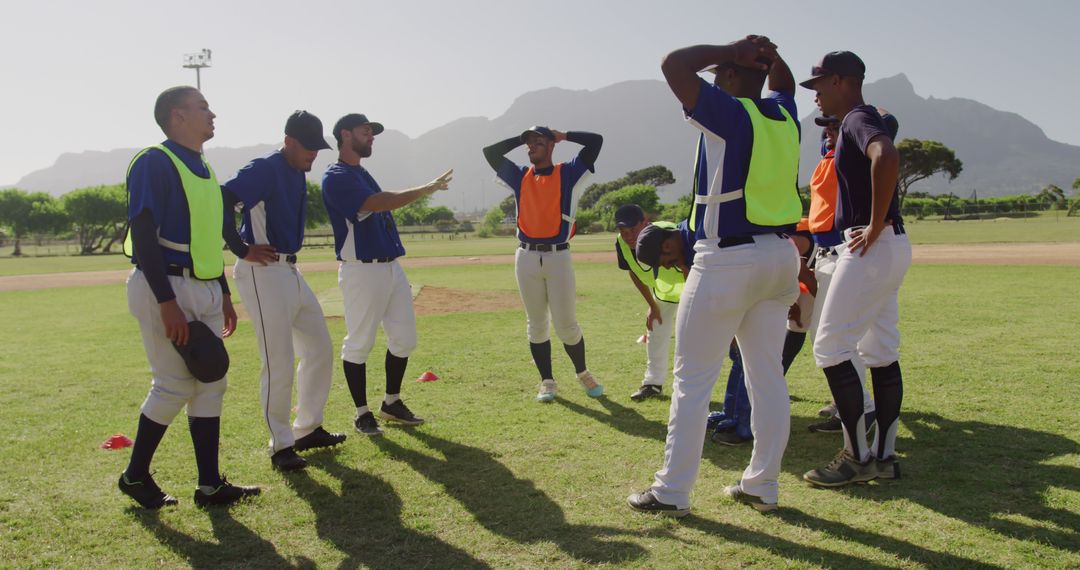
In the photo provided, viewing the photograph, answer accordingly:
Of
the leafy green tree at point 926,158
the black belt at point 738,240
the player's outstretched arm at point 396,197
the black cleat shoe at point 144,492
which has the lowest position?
the black cleat shoe at point 144,492

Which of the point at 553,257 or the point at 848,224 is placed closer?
the point at 848,224

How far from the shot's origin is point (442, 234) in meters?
83.4

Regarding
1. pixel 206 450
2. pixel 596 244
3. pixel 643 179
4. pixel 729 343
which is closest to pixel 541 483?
pixel 729 343

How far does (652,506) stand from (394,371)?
113 inches

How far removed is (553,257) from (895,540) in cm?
367

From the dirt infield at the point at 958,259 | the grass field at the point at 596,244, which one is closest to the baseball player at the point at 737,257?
the dirt infield at the point at 958,259

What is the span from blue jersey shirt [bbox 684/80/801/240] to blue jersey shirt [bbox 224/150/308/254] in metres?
2.76

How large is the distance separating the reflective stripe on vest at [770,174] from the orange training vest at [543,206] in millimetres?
2892

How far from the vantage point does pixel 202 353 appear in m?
3.87

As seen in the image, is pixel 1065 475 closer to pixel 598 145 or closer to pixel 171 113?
pixel 598 145

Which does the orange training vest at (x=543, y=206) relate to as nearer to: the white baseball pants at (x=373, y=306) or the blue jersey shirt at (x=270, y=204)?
the white baseball pants at (x=373, y=306)

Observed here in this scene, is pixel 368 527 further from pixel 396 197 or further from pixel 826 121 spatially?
pixel 826 121

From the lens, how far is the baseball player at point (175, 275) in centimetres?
377

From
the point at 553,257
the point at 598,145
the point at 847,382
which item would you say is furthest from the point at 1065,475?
the point at 598,145
